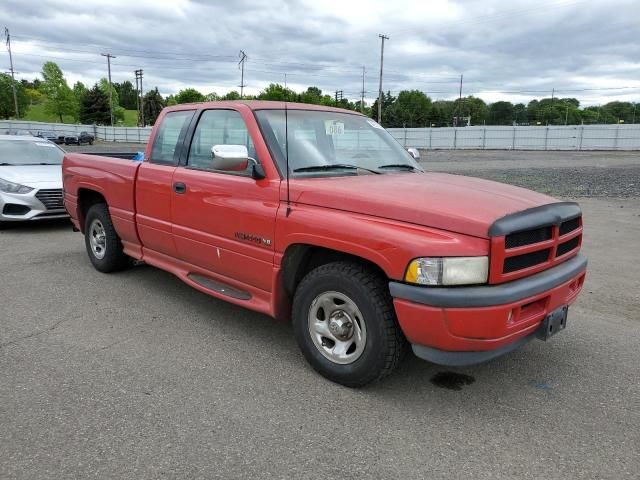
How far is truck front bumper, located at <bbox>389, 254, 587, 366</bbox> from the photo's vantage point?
274 cm

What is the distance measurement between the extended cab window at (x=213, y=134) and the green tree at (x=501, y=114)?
123m

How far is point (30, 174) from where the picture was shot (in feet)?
28.2

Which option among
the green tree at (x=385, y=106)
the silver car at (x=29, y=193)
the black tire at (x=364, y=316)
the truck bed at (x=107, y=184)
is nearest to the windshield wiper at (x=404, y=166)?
the black tire at (x=364, y=316)

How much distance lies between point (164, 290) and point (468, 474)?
3707 mm

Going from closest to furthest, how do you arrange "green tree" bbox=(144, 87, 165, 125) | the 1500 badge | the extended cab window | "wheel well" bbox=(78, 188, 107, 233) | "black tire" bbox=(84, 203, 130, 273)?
1. the 1500 badge
2. the extended cab window
3. "black tire" bbox=(84, 203, 130, 273)
4. "wheel well" bbox=(78, 188, 107, 233)
5. "green tree" bbox=(144, 87, 165, 125)

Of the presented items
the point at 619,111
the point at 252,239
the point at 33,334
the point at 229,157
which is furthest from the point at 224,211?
the point at 619,111

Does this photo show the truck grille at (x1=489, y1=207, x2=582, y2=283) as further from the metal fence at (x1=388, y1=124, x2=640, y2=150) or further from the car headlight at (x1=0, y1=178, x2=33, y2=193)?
the metal fence at (x1=388, y1=124, x2=640, y2=150)

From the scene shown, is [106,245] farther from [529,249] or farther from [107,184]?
[529,249]

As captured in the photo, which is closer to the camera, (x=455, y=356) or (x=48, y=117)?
(x=455, y=356)

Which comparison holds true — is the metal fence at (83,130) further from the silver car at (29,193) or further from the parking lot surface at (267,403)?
the parking lot surface at (267,403)

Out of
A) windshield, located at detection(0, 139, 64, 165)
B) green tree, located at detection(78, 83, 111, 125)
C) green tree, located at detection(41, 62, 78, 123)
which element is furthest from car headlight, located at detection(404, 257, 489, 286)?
green tree, located at detection(78, 83, 111, 125)

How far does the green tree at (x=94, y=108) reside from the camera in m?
99.1

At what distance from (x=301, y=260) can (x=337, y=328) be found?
21.1 inches

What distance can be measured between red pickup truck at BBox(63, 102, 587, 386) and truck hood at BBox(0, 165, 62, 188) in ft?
14.5
